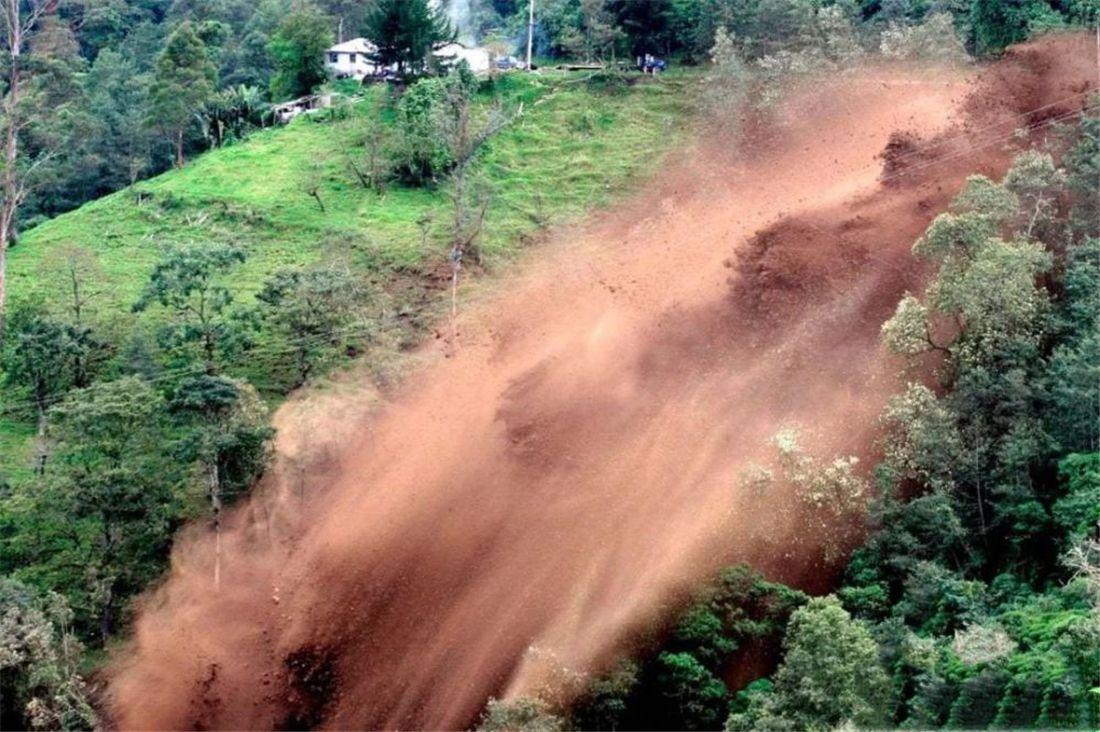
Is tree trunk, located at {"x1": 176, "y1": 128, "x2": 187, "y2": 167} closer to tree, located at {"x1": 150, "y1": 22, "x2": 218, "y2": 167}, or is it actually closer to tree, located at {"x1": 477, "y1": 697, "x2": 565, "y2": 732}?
tree, located at {"x1": 150, "y1": 22, "x2": 218, "y2": 167}

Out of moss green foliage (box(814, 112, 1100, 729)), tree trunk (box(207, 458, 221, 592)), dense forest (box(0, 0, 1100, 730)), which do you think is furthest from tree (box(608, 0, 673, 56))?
tree trunk (box(207, 458, 221, 592))

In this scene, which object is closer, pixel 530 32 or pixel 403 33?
pixel 403 33

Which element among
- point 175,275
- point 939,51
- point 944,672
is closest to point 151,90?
point 175,275

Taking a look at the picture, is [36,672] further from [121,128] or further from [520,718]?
[121,128]

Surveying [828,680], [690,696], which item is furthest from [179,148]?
[828,680]

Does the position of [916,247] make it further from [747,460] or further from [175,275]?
[175,275]

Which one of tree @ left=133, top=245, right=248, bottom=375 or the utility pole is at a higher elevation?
the utility pole
